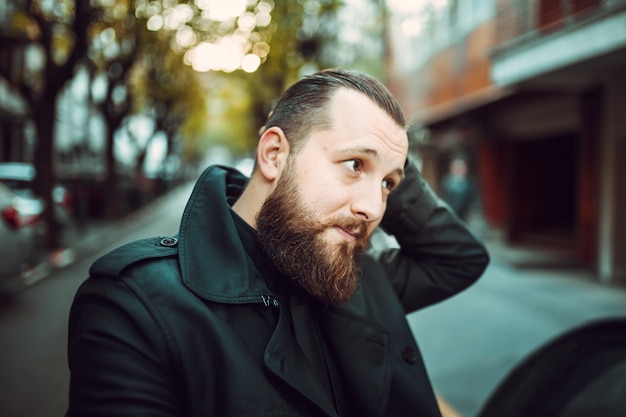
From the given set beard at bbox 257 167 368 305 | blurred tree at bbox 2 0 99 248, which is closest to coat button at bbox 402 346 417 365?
beard at bbox 257 167 368 305

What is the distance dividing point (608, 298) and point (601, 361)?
8033mm

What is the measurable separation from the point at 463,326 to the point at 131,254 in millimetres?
6381

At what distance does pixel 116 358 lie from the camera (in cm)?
128

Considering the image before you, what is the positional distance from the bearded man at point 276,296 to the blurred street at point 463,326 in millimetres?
3141

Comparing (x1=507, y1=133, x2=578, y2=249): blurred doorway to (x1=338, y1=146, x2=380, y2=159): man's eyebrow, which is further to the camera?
(x1=507, y1=133, x2=578, y2=249): blurred doorway

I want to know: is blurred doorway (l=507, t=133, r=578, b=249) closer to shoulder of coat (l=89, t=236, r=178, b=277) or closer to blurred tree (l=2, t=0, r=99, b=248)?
blurred tree (l=2, t=0, r=99, b=248)

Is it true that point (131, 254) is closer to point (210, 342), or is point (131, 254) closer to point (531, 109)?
point (210, 342)

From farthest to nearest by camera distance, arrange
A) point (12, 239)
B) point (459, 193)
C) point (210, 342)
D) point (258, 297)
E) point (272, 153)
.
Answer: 1. point (459, 193)
2. point (12, 239)
3. point (272, 153)
4. point (258, 297)
5. point (210, 342)

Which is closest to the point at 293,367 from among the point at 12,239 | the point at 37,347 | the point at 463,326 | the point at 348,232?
the point at 348,232

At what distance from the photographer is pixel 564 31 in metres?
9.18

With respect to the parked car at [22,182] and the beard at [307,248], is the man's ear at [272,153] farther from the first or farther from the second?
the parked car at [22,182]

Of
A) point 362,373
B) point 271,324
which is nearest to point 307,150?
point 271,324

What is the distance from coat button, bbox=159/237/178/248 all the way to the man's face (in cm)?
24

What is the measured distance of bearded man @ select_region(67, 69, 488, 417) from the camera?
4.34 feet
